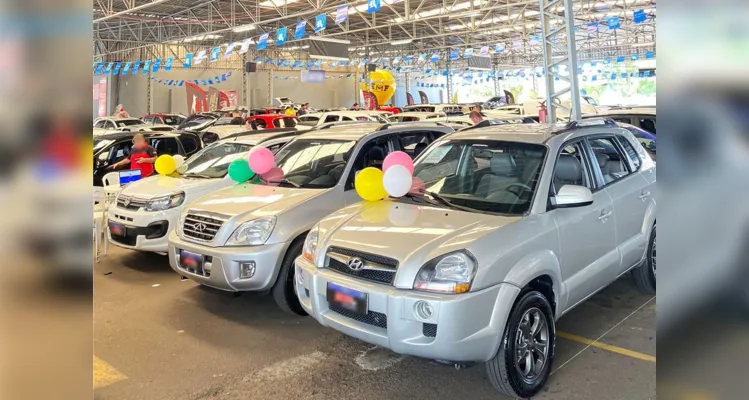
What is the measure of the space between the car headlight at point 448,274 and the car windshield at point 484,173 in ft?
2.40

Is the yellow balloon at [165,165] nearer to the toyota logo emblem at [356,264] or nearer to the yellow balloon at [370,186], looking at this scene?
the yellow balloon at [370,186]

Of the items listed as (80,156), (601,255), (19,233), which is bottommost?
(601,255)

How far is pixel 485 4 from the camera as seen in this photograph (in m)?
20.8

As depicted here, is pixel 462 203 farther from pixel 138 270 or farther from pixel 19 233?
pixel 138 270

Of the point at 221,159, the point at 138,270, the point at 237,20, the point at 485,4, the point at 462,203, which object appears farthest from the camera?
the point at 237,20

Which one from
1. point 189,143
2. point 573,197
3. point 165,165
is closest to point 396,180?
point 573,197

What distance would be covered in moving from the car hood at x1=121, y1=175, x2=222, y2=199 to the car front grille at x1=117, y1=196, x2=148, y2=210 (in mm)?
50

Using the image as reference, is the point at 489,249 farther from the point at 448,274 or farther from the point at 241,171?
the point at 241,171

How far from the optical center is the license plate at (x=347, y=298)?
3457 millimetres

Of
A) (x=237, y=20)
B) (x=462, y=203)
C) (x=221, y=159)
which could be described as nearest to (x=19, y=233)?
(x=462, y=203)

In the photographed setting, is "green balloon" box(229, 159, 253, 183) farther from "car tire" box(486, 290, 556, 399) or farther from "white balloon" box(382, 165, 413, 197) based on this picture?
"car tire" box(486, 290, 556, 399)

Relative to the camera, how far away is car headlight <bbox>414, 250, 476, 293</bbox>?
323 cm

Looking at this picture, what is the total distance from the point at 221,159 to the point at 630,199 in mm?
5394

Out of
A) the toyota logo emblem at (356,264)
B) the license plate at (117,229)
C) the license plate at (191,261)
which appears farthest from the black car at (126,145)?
the toyota logo emblem at (356,264)
